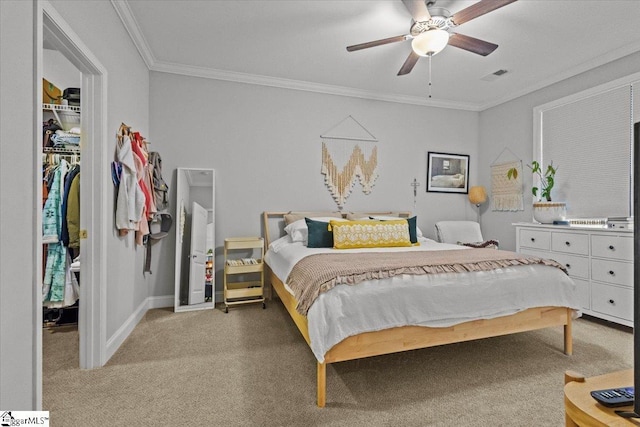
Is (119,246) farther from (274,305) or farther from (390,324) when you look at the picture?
(390,324)

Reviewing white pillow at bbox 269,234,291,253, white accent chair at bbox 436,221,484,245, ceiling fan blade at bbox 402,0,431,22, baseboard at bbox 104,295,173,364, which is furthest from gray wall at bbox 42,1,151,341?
white accent chair at bbox 436,221,484,245

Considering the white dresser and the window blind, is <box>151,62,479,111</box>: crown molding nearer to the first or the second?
the window blind

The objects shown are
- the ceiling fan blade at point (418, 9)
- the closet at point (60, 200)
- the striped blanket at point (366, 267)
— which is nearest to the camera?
the striped blanket at point (366, 267)

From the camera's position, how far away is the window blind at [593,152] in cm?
307

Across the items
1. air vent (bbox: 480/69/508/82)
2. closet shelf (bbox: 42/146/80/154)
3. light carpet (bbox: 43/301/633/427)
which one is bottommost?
light carpet (bbox: 43/301/633/427)

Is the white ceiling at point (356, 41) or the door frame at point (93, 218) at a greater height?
the white ceiling at point (356, 41)

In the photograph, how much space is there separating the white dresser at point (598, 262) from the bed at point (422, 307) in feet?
2.94

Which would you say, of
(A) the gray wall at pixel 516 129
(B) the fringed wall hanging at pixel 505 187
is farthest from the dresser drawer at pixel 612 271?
(B) the fringed wall hanging at pixel 505 187

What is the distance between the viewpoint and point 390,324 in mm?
1833

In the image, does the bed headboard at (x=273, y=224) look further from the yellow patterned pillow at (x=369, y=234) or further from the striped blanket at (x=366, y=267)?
the striped blanket at (x=366, y=267)

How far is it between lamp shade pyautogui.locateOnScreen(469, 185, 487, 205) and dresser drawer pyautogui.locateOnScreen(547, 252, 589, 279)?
1468 mm

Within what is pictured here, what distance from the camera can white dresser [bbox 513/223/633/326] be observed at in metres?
2.70

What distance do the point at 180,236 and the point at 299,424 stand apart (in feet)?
8.16

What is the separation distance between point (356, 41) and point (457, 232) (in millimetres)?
2934
